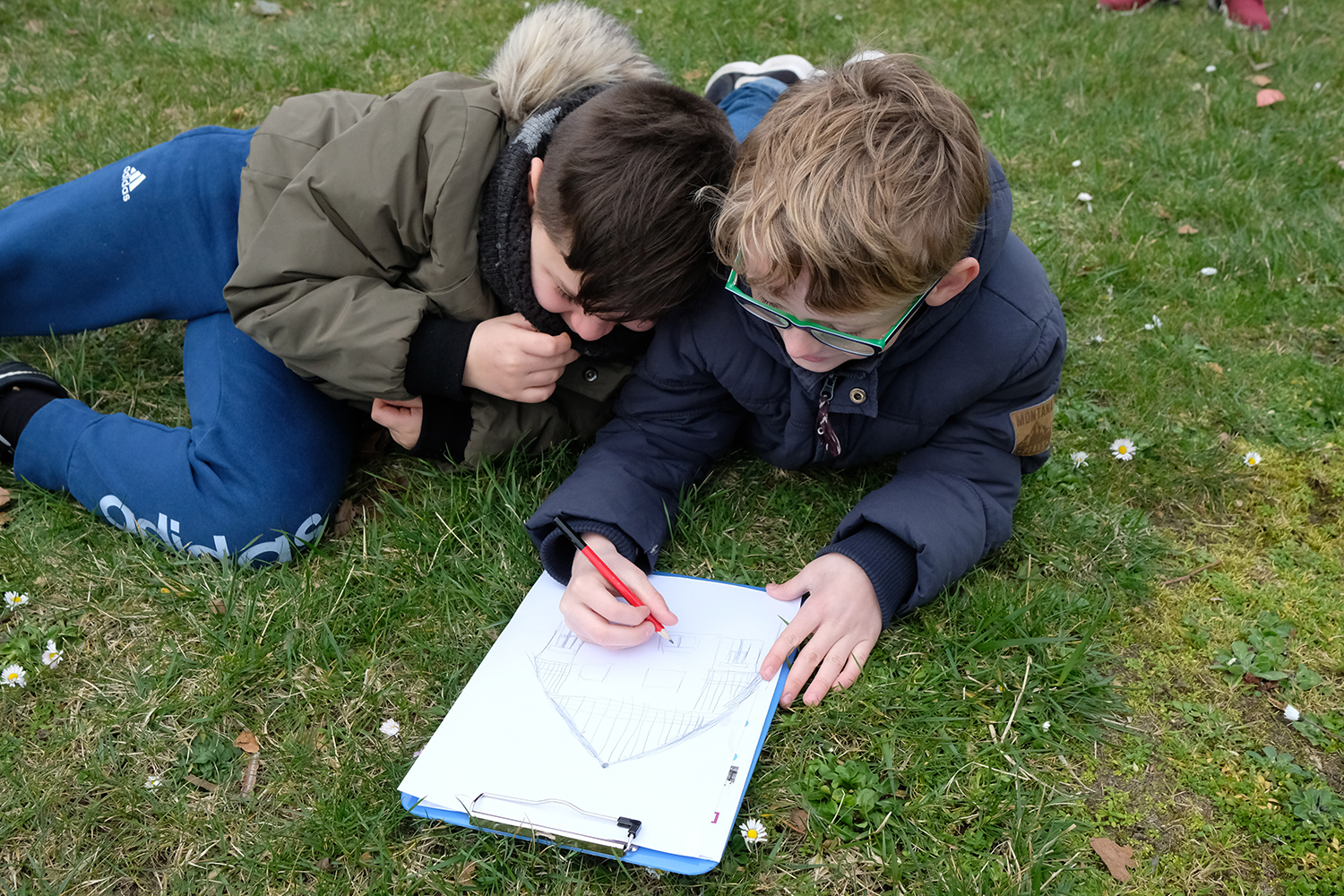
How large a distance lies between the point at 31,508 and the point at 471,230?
4.30 feet

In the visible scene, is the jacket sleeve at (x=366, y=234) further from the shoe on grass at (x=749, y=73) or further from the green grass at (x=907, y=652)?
the shoe on grass at (x=749, y=73)

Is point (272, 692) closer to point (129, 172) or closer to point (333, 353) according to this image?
point (333, 353)

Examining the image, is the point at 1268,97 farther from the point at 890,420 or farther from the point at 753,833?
the point at 753,833

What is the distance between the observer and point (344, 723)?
6.08 feet

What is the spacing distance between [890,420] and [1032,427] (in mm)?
319

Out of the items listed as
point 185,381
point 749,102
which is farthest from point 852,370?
point 185,381

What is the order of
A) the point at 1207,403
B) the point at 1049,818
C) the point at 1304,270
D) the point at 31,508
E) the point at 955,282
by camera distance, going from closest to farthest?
the point at 1049,818
the point at 955,282
the point at 31,508
the point at 1207,403
the point at 1304,270

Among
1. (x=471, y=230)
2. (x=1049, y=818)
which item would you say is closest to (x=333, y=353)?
(x=471, y=230)

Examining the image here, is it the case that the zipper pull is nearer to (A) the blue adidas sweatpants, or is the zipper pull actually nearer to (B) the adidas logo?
(A) the blue adidas sweatpants

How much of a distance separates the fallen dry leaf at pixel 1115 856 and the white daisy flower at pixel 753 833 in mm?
584

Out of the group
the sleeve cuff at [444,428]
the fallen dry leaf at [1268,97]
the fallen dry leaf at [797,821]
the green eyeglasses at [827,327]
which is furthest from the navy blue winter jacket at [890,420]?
the fallen dry leaf at [1268,97]

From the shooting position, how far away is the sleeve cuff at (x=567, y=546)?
2049 millimetres

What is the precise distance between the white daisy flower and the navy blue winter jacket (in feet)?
1.72

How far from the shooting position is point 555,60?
6.99 ft
